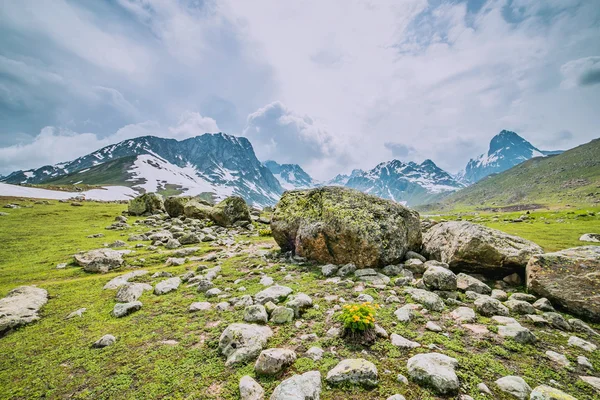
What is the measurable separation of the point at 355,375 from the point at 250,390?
2.12 metres

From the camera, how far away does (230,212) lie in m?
32.2

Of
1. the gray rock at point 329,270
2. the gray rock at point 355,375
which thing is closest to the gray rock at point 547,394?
the gray rock at point 355,375

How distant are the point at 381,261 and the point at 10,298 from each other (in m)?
15.7

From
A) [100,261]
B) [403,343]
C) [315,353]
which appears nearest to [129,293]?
[100,261]

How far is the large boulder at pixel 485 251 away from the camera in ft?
33.7

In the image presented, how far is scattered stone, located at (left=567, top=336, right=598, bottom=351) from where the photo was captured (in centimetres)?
591

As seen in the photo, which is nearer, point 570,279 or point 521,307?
point 521,307

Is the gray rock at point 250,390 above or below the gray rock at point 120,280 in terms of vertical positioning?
above

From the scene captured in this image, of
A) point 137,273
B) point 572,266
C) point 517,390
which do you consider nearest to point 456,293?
point 572,266

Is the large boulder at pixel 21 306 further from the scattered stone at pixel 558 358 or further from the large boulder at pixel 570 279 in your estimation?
the large boulder at pixel 570 279

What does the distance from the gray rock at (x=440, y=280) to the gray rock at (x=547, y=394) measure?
4830 mm

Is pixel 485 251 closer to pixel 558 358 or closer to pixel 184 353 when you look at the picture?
pixel 558 358

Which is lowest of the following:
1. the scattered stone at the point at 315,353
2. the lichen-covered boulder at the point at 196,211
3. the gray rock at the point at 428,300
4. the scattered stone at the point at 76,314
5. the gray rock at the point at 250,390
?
the scattered stone at the point at 76,314

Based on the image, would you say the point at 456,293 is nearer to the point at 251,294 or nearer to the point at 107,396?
the point at 251,294
